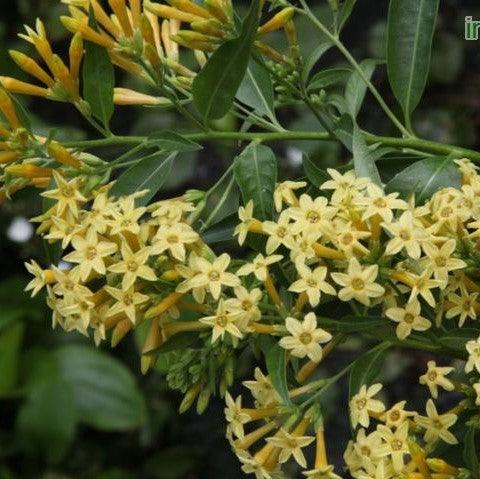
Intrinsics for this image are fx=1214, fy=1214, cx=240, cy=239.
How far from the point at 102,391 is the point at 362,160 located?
1480 mm

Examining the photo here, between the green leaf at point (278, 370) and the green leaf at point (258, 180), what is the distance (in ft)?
0.35

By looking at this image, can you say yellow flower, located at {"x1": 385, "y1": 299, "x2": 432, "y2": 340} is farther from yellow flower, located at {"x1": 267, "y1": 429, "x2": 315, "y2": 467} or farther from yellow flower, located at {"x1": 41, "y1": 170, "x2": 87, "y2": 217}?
yellow flower, located at {"x1": 41, "y1": 170, "x2": 87, "y2": 217}

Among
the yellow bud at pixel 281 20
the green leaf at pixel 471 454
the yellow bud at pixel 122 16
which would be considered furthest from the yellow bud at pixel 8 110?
the green leaf at pixel 471 454

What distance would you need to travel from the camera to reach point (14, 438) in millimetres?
2461

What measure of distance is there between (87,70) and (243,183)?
16cm

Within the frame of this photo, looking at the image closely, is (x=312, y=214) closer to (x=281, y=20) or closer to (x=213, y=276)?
(x=213, y=276)

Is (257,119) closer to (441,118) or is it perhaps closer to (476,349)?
(476,349)

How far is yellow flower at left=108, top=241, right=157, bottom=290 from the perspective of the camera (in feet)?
2.73

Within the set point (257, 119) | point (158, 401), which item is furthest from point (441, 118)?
point (257, 119)

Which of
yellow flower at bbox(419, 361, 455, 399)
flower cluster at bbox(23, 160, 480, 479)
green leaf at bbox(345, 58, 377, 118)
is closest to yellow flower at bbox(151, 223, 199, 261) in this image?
flower cluster at bbox(23, 160, 480, 479)

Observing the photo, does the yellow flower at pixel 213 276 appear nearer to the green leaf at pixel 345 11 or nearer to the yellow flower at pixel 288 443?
the yellow flower at pixel 288 443

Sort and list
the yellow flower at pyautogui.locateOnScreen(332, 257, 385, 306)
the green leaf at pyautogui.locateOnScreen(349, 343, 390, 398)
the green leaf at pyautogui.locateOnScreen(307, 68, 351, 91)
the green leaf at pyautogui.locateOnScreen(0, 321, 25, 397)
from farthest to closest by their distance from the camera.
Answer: the green leaf at pyautogui.locateOnScreen(0, 321, 25, 397) → the green leaf at pyautogui.locateOnScreen(307, 68, 351, 91) → the green leaf at pyautogui.locateOnScreen(349, 343, 390, 398) → the yellow flower at pyautogui.locateOnScreen(332, 257, 385, 306)

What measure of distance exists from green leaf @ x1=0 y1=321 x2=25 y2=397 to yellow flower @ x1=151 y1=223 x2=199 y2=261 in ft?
4.79

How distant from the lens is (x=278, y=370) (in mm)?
841
